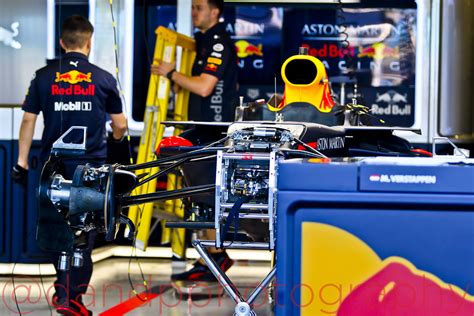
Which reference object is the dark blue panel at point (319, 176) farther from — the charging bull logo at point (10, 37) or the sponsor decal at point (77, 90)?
the charging bull logo at point (10, 37)

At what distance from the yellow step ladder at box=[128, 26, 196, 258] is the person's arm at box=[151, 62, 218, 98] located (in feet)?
0.28

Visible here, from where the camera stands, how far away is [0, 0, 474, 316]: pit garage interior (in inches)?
138

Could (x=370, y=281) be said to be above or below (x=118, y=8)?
below

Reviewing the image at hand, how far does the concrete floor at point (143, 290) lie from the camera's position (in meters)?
6.32

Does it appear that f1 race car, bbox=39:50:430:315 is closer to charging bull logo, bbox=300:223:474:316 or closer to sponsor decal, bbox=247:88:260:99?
charging bull logo, bbox=300:223:474:316

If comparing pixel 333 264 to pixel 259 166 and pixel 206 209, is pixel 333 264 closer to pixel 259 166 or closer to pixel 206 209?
pixel 259 166

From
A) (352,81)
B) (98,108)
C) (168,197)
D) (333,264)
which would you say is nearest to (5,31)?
(98,108)

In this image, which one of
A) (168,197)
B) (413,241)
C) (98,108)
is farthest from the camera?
(98,108)

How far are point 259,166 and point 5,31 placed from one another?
13.5 feet

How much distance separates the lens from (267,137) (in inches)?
163

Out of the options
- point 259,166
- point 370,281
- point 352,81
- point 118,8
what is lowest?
point 370,281

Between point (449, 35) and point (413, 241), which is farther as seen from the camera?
point (449, 35)

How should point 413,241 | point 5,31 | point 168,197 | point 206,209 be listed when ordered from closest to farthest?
point 413,241
point 168,197
point 206,209
point 5,31

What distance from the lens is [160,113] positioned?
743cm
